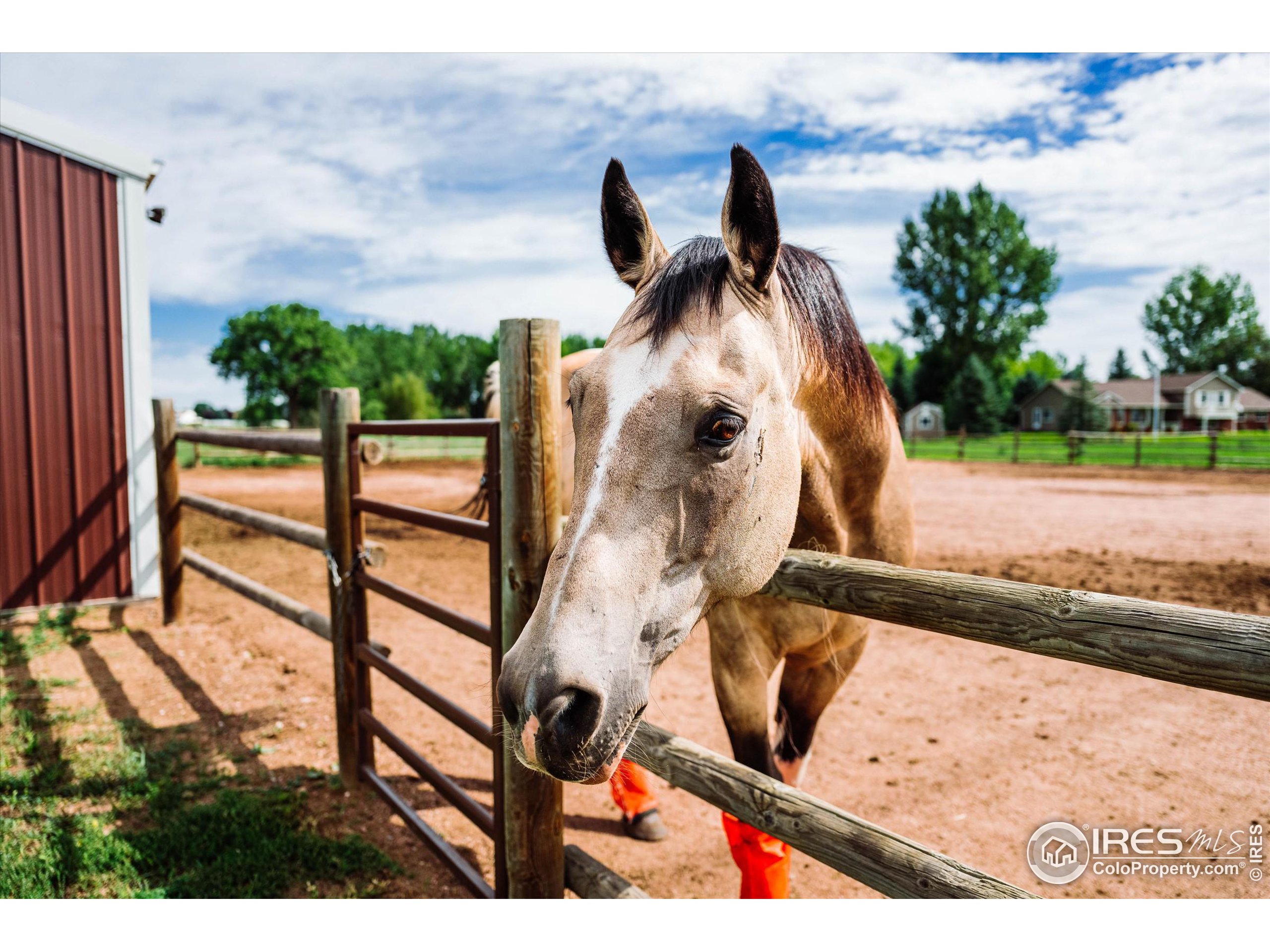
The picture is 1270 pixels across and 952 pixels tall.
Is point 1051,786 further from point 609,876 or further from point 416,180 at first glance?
point 416,180

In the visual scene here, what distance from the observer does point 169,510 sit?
5.93 metres

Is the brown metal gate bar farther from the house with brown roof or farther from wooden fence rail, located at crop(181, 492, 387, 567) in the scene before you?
the house with brown roof

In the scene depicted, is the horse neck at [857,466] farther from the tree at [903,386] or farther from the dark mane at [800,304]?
the tree at [903,386]

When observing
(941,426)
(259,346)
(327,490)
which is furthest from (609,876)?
(259,346)

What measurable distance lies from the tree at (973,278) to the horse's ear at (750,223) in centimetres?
4627

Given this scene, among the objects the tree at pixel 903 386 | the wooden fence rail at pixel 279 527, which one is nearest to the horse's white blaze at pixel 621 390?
the wooden fence rail at pixel 279 527

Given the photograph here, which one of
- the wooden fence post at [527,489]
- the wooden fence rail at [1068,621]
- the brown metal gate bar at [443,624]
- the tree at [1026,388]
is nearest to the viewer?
the wooden fence rail at [1068,621]

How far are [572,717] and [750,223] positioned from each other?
1.11m

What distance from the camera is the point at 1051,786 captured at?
3.52 meters

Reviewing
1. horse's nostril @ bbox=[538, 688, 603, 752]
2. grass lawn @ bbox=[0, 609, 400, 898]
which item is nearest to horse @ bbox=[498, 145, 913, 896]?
horse's nostril @ bbox=[538, 688, 603, 752]

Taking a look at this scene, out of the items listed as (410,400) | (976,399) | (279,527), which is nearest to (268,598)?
(279,527)

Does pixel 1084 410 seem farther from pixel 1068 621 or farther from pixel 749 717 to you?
pixel 1068 621

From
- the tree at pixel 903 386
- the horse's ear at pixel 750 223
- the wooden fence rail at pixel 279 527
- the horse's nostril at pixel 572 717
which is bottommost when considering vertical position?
the wooden fence rail at pixel 279 527

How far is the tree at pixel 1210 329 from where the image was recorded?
1487 inches
